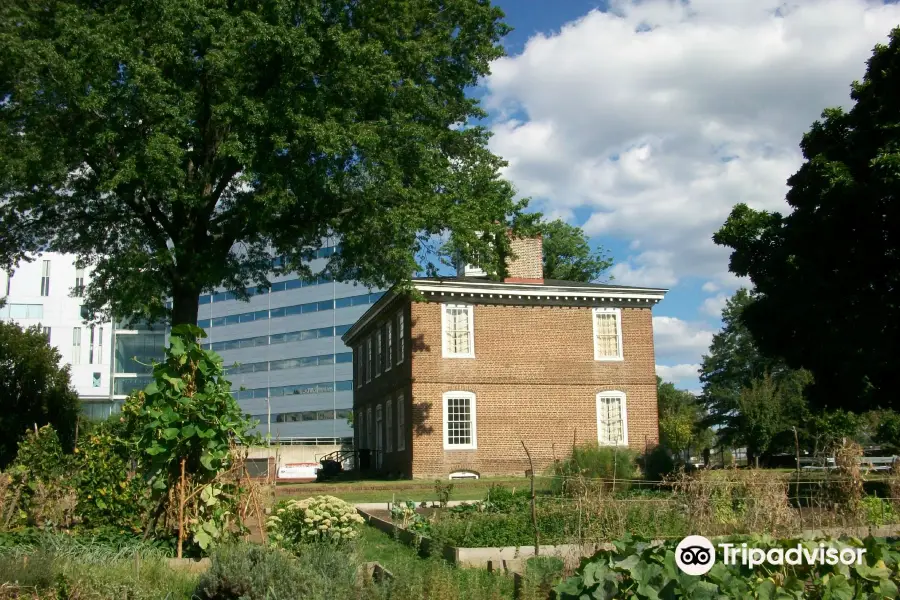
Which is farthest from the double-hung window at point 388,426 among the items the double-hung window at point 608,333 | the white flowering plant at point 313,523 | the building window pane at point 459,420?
the white flowering plant at point 313,523

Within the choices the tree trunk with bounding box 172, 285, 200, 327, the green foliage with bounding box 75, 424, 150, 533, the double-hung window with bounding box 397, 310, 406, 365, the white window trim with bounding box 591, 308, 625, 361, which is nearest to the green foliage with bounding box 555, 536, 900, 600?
the green foliage with bounding box 75, 424, 150, 533

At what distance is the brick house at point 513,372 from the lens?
30.5m

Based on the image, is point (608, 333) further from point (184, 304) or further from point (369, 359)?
point (184, 304)

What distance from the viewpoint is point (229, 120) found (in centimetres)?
2125

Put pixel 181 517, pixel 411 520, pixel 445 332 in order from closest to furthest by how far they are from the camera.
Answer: pixel 181 517 < pixel 411 520 < pixel 445 332

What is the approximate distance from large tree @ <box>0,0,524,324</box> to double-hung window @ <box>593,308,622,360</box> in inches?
306

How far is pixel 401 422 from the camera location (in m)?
32.3

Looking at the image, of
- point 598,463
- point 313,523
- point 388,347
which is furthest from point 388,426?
point 313,523

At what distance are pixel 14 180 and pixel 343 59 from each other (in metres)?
9.02

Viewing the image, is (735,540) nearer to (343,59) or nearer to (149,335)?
(343,59)

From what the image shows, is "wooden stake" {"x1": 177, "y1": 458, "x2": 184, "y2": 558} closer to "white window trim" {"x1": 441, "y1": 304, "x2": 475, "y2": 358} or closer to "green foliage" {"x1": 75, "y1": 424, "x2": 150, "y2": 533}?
"green foliage" {"x1": 75, "y1": 424, "x2": 150, "y2": 533}

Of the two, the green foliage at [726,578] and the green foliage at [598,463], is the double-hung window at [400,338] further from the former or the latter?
the green foliage at [726,578]

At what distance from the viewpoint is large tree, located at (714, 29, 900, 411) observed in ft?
63.0

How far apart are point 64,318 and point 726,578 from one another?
80591 mm
